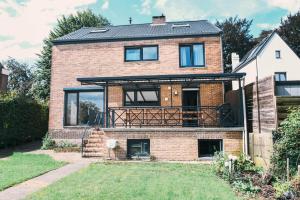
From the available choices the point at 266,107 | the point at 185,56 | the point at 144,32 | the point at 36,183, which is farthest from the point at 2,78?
the point at 266,107

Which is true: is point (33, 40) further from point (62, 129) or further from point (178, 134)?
point (178, 134)

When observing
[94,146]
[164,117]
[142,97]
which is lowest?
[94,146]

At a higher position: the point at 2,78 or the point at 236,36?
the point at 236,36

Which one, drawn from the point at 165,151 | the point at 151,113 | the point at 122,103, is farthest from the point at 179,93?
the point at 165,151

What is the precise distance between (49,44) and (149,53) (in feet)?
57.8

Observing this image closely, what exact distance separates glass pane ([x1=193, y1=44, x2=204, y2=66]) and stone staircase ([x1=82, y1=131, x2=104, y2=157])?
7751 millimetres

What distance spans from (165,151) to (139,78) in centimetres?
396

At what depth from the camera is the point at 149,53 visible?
18.3 meters

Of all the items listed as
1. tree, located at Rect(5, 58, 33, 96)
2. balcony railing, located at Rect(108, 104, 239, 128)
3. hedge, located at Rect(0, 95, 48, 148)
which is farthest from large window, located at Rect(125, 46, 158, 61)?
tree, located at Rect(5, 58, 33, 96)

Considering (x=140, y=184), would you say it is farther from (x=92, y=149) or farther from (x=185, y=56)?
(x=185, y=56)

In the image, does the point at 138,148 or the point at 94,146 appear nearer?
the point at 138,148

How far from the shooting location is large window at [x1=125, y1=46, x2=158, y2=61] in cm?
1828

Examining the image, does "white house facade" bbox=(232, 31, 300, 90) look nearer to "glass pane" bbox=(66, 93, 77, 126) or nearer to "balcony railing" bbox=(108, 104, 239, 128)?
"balcony railing" bbox=(108, 104, 239, 128)

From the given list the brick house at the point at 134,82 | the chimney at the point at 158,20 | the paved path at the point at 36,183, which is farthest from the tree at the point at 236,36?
the paved path at the point at 36,183
